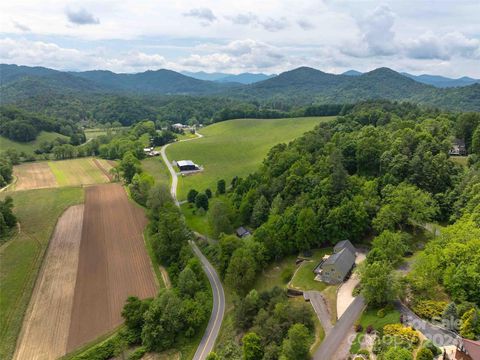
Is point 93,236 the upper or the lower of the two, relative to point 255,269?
lower

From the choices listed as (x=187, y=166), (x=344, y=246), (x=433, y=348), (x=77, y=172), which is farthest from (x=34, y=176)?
(x=433, y=348)

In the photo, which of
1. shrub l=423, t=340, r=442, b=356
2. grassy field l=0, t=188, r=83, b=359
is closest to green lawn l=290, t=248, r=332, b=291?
shrub l=423, t=340, r=442, b=356

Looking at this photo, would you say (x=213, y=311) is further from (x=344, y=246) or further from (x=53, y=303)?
(x=53, y=303)

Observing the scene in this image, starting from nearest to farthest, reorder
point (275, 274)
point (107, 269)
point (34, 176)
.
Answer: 1. point (275, 274)
2. point (107, 269)
3. point (34, 176)

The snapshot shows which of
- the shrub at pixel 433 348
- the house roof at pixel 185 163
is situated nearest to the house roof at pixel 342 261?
the shrub at pixel 433 348

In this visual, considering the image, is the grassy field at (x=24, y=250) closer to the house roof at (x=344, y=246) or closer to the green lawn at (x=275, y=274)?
the green lawn at (x=275, y=274)

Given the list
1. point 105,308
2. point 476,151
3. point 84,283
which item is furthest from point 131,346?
point 476,151

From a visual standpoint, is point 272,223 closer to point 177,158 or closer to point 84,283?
point 84,283
